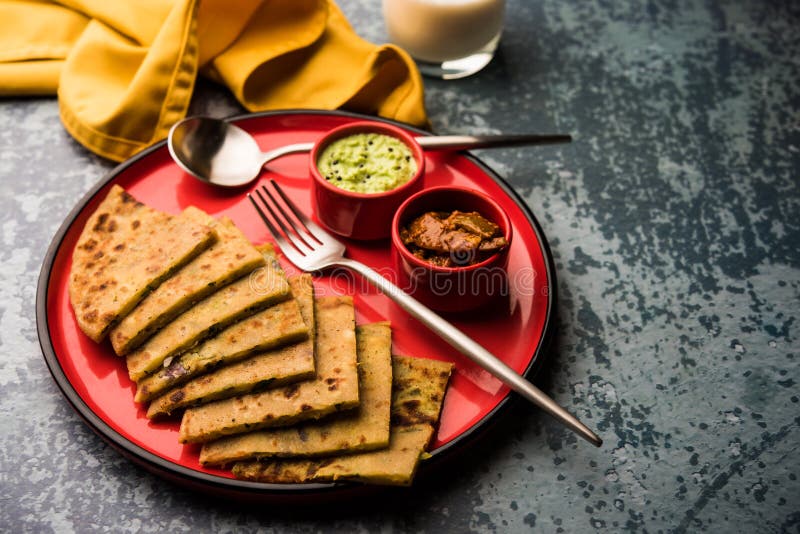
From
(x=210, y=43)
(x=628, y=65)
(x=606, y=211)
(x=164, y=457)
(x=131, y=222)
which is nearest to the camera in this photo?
(x=164, y=457)

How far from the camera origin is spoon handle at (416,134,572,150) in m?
3.57

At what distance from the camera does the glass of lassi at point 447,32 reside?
3.88 m

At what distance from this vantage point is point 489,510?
2.63 m

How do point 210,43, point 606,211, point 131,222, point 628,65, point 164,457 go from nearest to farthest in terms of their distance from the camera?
point 164,457 → point 131,222 → point 606,211 → point 210,43 → point 628,65

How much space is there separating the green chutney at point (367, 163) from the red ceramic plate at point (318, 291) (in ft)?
0.99

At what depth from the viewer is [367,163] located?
10.8 feet

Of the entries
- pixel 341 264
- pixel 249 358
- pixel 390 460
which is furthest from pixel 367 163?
pixel 390 460

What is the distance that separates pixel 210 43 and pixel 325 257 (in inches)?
60.4

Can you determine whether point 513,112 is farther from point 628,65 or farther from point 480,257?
point 480,257

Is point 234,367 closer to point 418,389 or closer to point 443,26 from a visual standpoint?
point 418,389

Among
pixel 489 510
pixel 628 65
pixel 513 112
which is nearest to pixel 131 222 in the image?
pixel 489 510

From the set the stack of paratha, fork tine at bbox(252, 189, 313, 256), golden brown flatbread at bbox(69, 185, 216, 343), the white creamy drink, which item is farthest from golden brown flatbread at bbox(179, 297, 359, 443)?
the white creamy drink

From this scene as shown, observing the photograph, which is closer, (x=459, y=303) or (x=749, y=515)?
(x=749, y=515)

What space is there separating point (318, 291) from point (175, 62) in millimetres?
1503
